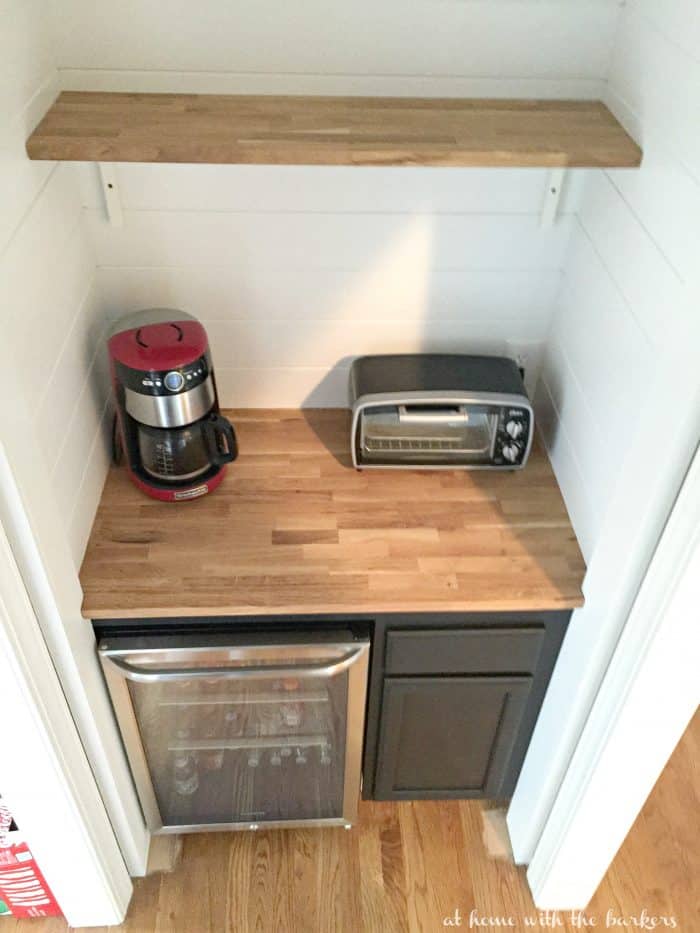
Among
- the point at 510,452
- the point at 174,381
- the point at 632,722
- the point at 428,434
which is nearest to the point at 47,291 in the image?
the point at 174,381

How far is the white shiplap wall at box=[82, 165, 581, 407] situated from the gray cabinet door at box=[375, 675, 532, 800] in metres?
0.69

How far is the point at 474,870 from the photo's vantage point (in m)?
1.83

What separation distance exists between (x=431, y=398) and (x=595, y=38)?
0.67m

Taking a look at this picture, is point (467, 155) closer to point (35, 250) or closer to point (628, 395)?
point (628, 395)

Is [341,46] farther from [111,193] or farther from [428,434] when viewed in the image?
[428,434]

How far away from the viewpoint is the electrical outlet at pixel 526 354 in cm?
170

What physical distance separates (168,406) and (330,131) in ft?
1.77

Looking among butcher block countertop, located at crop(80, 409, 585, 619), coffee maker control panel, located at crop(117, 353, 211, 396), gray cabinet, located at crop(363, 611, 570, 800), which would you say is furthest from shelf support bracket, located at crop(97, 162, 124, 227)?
gray cabinet, located at crop(363, 611, 570, 800)

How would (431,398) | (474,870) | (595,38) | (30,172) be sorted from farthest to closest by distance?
(474,870) → (431,398) → (595,38) → (30,172)

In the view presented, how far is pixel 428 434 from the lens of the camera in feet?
5.16

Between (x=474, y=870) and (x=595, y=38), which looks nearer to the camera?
(x=595, y=38)

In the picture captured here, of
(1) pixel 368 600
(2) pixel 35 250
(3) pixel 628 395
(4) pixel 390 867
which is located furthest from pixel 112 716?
(3) pixel 628 395

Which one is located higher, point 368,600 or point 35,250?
point 35,250

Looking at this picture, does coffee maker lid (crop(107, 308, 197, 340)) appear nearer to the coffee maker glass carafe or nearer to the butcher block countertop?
the coffee maker glass carafe
